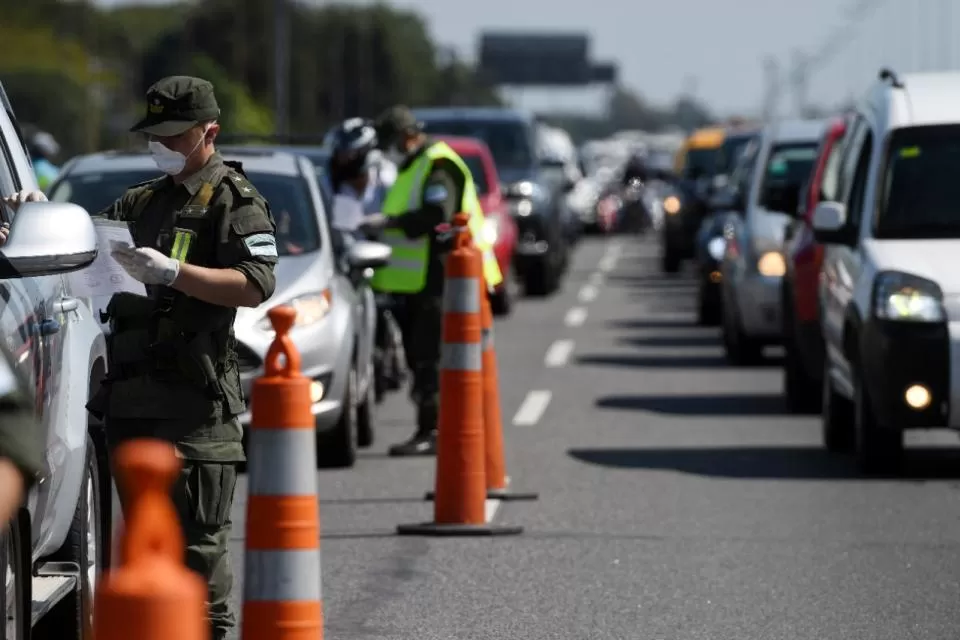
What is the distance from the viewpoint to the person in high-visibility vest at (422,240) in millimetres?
13117

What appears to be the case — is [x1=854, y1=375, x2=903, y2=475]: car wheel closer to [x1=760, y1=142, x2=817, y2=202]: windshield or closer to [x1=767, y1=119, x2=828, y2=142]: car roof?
[x1=760, y1=142, x2=817, y2=202]: windshield

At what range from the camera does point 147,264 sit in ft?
19.4

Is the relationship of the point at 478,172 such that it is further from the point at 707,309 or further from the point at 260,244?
the point at 260,244

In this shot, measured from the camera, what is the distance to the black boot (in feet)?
43.8

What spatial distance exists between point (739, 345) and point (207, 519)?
13.5 metres

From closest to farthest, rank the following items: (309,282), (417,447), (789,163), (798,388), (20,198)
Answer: (20,198) < (309,282) < (417,447) < (798,388) < (789,163)

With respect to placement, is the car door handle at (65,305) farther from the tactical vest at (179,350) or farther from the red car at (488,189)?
the red car at (488,189)

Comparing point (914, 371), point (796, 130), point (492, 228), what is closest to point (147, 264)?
point (914, 371)

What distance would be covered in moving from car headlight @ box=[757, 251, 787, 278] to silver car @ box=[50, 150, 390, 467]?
531cm

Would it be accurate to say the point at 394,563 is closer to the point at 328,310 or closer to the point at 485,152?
the point at 328,310

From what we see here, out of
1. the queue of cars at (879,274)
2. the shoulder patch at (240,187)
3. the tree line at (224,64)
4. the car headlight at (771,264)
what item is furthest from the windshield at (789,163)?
the tree line at (224,64)

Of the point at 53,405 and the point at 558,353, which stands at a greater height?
the point at 53,405

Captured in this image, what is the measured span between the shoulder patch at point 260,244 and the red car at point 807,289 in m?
8.19

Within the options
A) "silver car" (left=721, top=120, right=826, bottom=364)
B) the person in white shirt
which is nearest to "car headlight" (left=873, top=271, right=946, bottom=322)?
the person in white shirt
